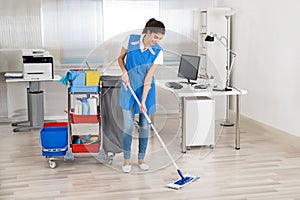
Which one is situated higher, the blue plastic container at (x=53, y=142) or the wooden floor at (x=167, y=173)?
the blue plastic container at (x=53, y=142)

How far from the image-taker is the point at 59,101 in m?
6.63

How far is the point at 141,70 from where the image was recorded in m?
3.94

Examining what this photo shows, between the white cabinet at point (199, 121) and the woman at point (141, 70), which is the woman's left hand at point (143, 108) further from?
the white cabinet at point (199, 121)

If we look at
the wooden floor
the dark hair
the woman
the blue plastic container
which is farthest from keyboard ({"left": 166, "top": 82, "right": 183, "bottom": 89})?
the blue plastic container

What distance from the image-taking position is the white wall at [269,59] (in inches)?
200

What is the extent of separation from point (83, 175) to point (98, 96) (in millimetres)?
724

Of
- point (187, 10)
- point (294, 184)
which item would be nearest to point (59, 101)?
point (187, 10)

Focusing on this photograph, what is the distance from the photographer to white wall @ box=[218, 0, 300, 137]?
5082mm

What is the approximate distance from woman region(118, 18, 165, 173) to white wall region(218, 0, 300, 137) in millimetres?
1732

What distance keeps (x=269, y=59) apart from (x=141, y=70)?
7.09 feet

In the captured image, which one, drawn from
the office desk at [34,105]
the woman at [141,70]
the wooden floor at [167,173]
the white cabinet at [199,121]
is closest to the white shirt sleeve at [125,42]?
the woman at [141,70]

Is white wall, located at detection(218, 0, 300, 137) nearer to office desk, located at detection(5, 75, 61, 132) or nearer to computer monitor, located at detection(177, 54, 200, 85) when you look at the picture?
computer monitor, located at detection(177, 54, 200, 85)

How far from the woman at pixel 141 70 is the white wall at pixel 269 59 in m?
1.73

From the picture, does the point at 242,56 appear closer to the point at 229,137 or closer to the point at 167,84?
the point at 229,137
